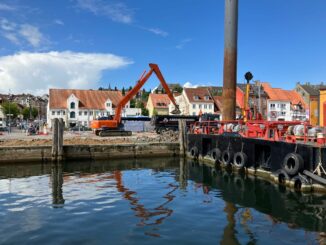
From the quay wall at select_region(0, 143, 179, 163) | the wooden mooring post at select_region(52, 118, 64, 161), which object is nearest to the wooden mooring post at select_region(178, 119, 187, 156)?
the quay wall at select_region(0, 143, 179, 163)

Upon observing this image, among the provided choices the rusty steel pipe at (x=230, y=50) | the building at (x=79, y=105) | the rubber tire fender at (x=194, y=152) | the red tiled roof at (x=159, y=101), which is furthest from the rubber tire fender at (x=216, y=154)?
the red tiled roof at (x=159, y=101)

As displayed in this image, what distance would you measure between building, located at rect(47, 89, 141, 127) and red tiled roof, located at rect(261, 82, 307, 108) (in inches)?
1307

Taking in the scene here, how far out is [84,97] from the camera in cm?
8300

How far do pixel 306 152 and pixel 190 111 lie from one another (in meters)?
67.6

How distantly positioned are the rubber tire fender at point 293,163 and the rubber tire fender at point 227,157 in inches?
246

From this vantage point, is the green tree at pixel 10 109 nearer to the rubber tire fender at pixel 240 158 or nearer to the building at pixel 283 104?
the building at pixel 283 104

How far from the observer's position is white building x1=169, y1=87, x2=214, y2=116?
83.0 m

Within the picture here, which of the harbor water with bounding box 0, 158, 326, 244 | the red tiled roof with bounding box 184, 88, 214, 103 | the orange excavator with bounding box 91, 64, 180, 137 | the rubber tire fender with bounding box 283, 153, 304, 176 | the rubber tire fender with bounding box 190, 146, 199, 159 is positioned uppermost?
the red tiled roof with bounding box 184, 88, 214, 103

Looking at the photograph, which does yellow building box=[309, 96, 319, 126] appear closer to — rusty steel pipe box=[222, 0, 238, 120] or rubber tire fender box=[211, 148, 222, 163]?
rusty steel pipe box=[222, 0, 238, 120]

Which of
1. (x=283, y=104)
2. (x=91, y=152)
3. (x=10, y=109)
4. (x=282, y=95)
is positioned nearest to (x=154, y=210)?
(x=91, y=152)

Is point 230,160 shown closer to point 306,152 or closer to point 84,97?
point 306,152

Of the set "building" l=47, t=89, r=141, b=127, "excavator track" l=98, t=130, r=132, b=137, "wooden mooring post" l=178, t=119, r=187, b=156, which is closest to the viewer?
"wooden mooring post" l=178, t=119, r=187, b=156

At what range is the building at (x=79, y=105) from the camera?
77812 millimetres

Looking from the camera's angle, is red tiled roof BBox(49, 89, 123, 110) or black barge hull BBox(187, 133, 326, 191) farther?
red tiled roof BBox(49, 89, 123, 110)
